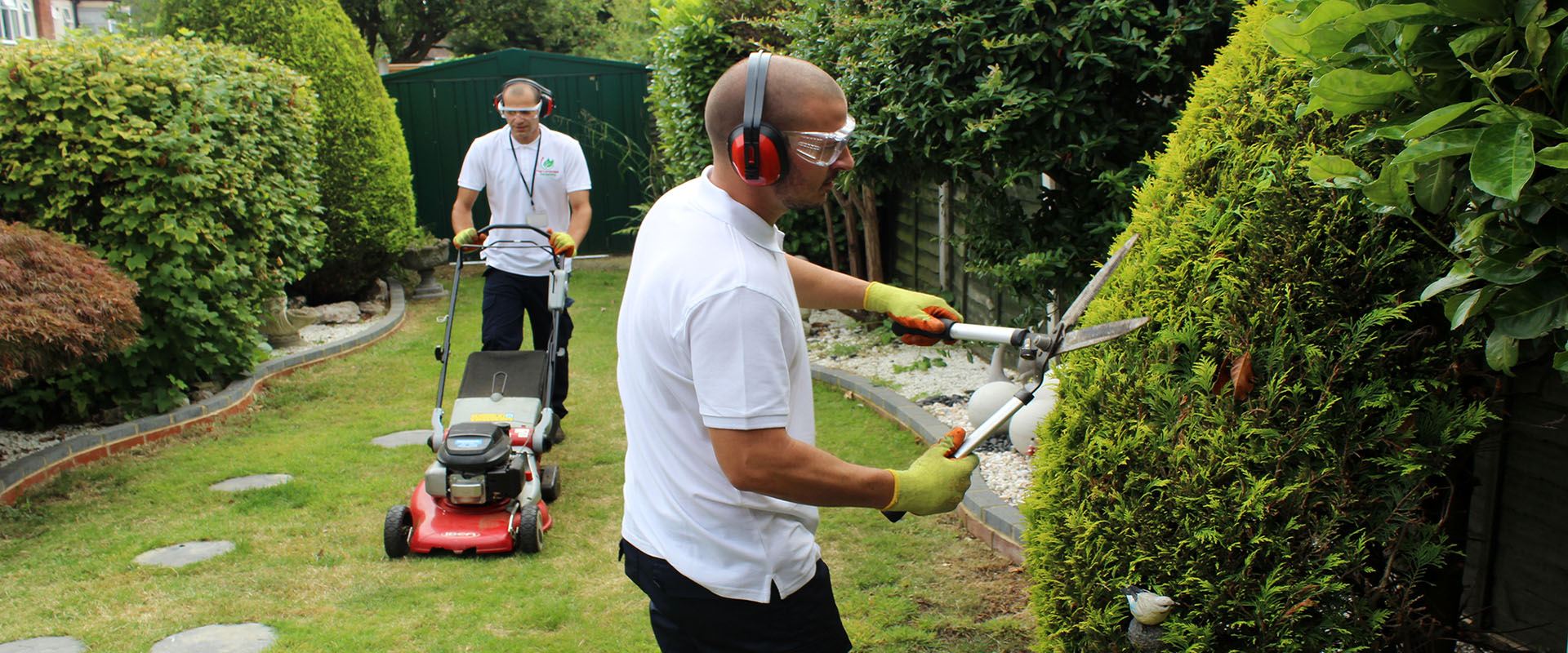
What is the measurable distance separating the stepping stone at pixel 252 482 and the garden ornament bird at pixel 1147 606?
15.7ft

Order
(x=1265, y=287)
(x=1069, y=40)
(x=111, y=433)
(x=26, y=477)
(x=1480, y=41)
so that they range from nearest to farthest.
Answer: (x=1480, y=41) < (x=1265, y=287) < (x=1069, y=40) < (x=26, y=477) < (x=111, y=433)

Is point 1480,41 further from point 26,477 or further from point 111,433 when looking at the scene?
point 111,433

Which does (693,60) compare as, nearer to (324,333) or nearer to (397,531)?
(324,333)

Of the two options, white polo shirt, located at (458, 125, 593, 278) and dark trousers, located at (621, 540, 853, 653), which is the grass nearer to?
white polo shirt, located at (458, 125, 593, 278)

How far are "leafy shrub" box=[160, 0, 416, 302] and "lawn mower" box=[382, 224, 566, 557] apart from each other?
5941 millimetres

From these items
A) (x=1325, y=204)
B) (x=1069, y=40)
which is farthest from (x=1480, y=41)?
(x=1069, y=40)

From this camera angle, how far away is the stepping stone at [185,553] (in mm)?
4824

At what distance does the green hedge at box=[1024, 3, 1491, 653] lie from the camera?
2180 mm

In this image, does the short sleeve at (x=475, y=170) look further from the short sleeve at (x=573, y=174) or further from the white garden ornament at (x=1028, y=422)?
the white garden ornament at (x=1028, y=422)

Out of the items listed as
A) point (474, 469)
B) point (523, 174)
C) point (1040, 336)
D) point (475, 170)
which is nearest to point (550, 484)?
point (474, 469)

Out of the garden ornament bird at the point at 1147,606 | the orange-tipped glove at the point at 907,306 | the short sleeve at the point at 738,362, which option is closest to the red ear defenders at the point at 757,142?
the short sleeve at the point at 738,362

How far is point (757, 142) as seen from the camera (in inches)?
87.3

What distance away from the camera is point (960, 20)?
17.5ft

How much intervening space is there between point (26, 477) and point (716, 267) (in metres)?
5.15
